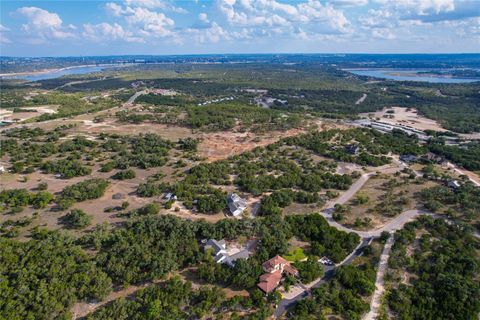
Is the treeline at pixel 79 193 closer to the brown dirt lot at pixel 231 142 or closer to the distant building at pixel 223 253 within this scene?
the distant building at pixel 223 253

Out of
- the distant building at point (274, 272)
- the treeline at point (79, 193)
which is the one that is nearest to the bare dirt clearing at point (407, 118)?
the distant building at point (274, 272)

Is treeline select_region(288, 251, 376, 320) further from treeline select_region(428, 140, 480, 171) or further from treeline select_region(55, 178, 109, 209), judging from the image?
treeline select_region(428, 140, 480, 171)

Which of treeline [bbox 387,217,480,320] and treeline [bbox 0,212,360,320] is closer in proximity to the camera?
treeline [bbox 0,212,360,320]

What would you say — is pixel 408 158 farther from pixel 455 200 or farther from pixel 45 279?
pixel 45 279

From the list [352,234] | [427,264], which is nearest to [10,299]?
[352,234]

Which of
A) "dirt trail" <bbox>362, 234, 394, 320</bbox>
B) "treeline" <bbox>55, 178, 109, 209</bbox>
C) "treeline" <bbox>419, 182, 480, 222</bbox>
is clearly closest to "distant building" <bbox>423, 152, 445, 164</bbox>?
"treeline" <bbox>419, 182, 480, 222</bbox>
